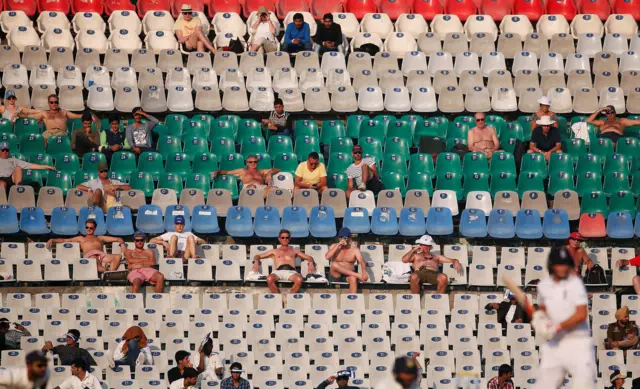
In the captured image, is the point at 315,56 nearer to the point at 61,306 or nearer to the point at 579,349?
the point at 61,306

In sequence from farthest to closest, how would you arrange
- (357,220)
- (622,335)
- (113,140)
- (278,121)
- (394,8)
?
(394,8)
(278,121)
(113,140)
(357,220)
(622,335)

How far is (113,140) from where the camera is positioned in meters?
23.0

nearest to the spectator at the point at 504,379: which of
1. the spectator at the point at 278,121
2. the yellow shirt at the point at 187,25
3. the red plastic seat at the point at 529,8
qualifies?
the spectator at the point at 278,121

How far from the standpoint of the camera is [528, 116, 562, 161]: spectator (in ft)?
75.4

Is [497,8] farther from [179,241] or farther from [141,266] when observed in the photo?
[141,266]

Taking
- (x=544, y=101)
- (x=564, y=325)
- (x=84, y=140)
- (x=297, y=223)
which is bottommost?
(x=564, y=325)

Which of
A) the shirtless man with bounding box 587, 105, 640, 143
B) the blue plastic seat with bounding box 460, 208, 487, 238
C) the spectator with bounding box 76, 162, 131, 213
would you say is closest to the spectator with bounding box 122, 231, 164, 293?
the spectator with bounding box 76, 162, 131, 213

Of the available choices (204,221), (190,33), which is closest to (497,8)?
(190,33)

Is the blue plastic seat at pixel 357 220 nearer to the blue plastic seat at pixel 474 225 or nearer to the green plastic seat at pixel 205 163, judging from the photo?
the blue plastic seat at pixel 474 225

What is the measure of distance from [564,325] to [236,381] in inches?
260

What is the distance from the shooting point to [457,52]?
2577cm

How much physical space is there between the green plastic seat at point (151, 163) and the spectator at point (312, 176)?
2083 millimetres

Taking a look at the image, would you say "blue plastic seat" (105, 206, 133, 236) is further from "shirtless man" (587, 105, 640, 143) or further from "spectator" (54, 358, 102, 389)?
"shirtless man" (587, 105, 640, 143)

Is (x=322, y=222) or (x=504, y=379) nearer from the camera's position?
(x=504, y=379)
